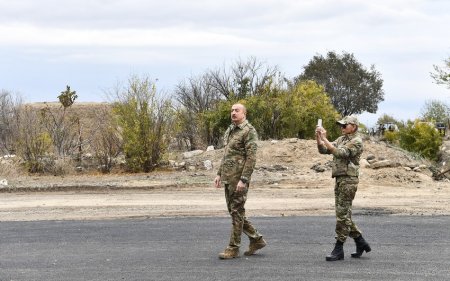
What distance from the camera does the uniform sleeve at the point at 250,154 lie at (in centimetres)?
1042

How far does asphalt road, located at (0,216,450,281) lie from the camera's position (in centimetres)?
974

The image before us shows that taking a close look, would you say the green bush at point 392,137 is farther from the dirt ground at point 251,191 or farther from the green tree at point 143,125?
the green tree at point 143,125

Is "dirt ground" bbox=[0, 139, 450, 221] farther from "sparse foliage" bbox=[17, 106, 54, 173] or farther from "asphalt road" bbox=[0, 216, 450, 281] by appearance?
"asphalt road" bbox=[0, 216, 450, 281]

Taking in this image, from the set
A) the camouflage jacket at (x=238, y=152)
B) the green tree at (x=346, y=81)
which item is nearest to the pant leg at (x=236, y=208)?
the camouflage jacket at (x=238, y=152)

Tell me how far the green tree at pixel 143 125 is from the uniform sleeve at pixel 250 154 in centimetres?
1788

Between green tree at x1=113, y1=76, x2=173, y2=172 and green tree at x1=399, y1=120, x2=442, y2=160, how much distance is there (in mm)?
19952

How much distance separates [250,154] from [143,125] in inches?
722

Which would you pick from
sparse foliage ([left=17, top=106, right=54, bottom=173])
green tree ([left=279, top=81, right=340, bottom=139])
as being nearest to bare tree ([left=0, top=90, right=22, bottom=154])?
sparse foliage ([left=17, top=106, right=54, bottom=173])

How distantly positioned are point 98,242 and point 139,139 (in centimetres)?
1565

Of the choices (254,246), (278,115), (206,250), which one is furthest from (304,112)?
(254,246)

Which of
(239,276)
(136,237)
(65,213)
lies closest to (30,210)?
(65,213)

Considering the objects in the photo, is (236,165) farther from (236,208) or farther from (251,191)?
(251,191)

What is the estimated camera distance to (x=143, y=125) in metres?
28.5

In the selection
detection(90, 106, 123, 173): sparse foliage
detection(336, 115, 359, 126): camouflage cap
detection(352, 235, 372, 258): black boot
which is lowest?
detection(352, 235, 372, 258): black boot
